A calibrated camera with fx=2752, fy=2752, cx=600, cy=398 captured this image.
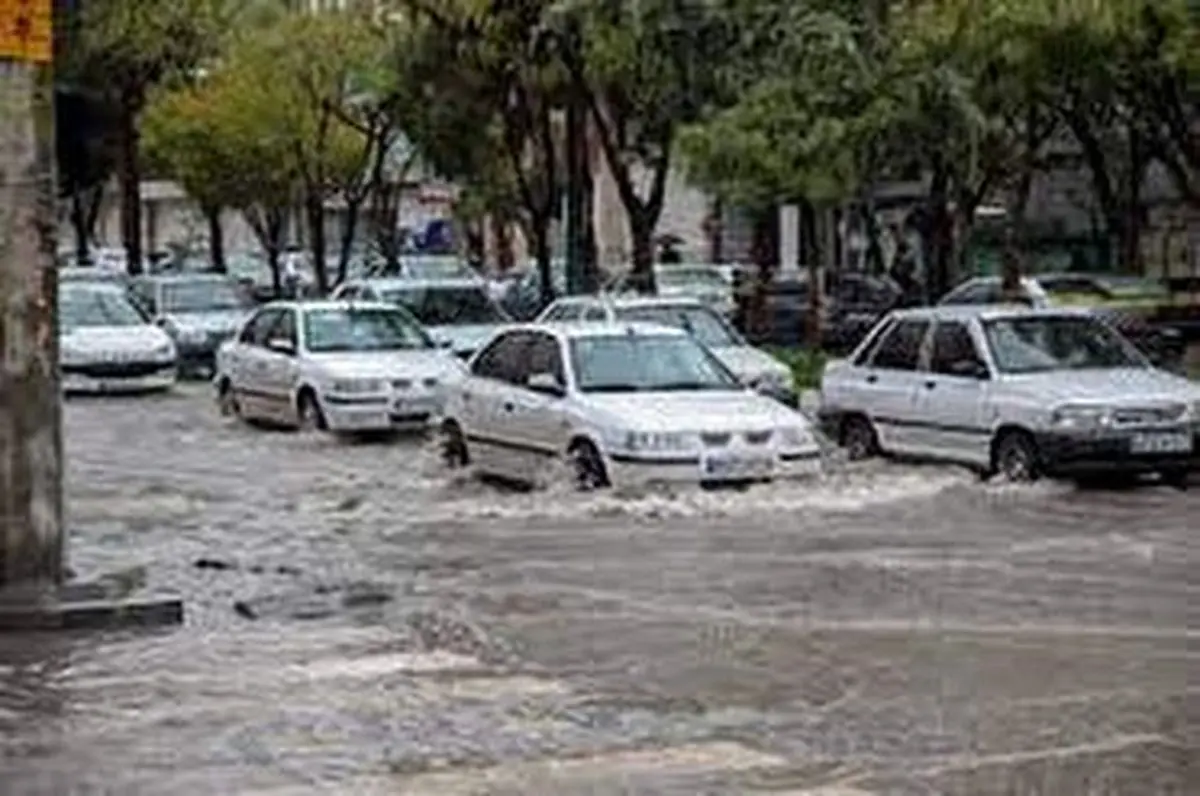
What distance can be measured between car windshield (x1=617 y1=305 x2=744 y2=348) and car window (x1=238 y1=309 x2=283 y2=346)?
15.6 feet

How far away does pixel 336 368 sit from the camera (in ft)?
93.7

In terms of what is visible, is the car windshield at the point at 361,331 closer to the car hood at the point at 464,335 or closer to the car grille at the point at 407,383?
the car grille at the point at 407,383

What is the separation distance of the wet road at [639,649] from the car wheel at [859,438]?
140cm

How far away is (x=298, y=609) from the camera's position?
14.7m

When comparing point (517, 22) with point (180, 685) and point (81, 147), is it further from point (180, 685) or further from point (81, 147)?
point (180, 685)

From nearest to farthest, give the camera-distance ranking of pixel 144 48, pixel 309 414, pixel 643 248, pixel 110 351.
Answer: pixel 309 414
pixel 110 351
pixel 643 248
pixel 144 48

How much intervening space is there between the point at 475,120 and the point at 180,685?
107ft

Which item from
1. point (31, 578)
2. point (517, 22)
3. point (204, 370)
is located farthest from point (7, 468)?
point (204, 370)

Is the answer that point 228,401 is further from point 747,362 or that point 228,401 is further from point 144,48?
point 144,48

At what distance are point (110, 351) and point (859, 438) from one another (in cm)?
1511

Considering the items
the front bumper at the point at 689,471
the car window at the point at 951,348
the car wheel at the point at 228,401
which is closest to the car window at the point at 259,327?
the car wheel at the point at 228,401

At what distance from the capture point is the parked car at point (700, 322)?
87.6ft

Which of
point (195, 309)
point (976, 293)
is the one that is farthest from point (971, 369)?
point (195, 309)

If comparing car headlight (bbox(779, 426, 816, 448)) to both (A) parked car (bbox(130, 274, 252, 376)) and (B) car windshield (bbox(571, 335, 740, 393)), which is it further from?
(A) parked car (bbox(130, 274, 252, 376))
